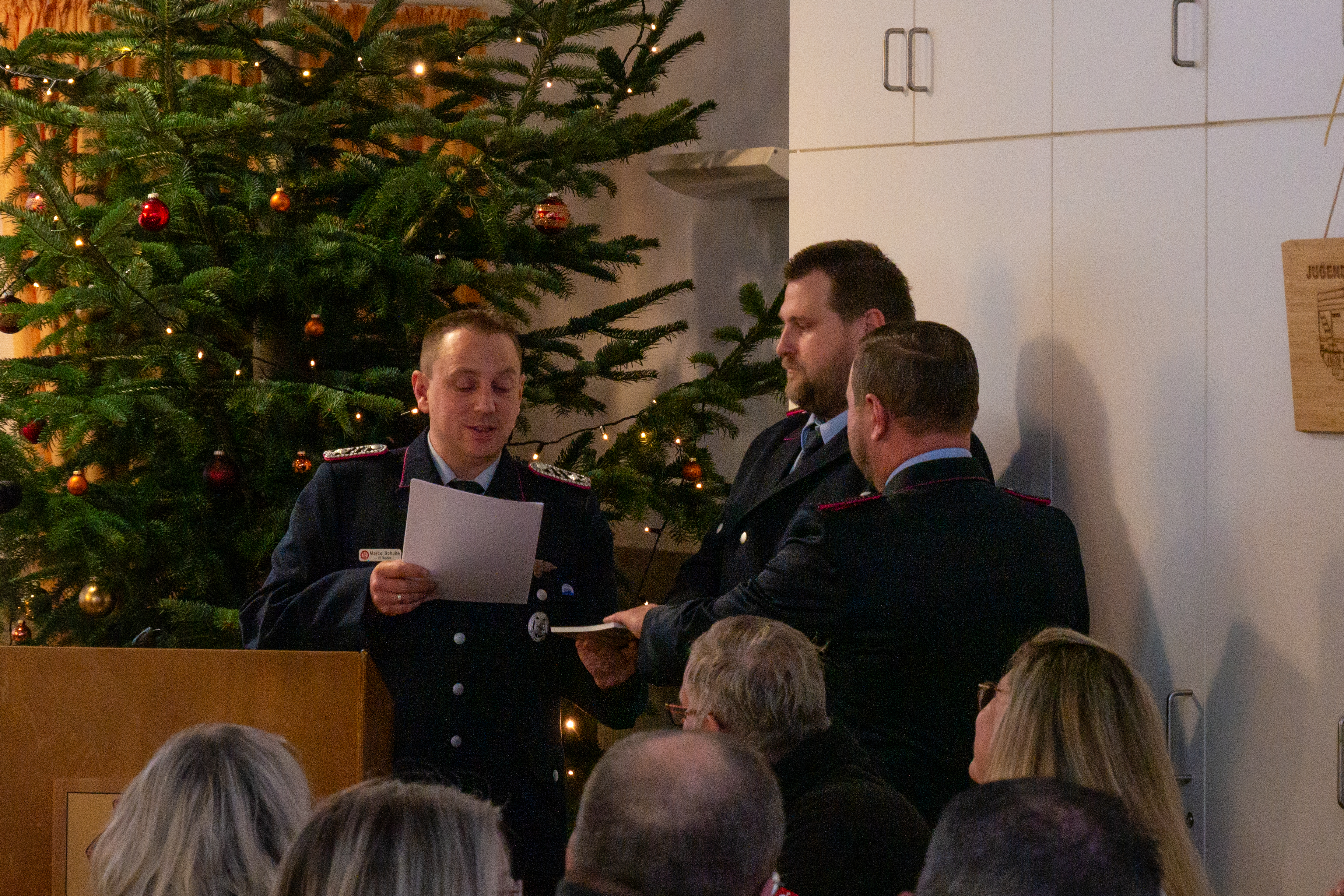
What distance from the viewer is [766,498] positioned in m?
2.51

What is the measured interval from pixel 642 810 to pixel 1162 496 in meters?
1.82

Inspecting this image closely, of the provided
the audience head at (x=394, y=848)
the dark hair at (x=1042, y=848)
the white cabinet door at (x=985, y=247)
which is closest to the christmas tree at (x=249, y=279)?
the white cabinet door at (x=985, y=247)

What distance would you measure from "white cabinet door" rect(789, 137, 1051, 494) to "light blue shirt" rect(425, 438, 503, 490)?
1048 millimetres

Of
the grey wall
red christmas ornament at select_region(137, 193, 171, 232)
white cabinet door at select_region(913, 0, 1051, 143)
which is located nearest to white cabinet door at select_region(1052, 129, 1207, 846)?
white cabinet door at select_region(913, 0, 1051, 143)

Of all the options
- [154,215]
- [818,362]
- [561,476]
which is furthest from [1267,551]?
[154,215]

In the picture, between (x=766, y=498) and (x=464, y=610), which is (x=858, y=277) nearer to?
(x=766, y=498)

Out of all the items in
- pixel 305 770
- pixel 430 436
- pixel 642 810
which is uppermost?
pixel 430 436

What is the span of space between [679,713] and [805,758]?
22 cm

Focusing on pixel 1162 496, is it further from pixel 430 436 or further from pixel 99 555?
pixel 99 555

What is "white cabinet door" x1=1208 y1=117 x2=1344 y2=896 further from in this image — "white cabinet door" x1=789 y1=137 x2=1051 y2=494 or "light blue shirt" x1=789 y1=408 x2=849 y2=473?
"light blue shirt" x1=789 y1=408 x2=849 y2=473

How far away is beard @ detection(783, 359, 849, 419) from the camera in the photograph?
8.38 feet

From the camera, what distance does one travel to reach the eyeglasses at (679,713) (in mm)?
1771

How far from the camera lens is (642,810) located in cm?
114

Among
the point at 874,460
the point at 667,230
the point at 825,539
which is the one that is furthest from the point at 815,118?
the point at 667,230
